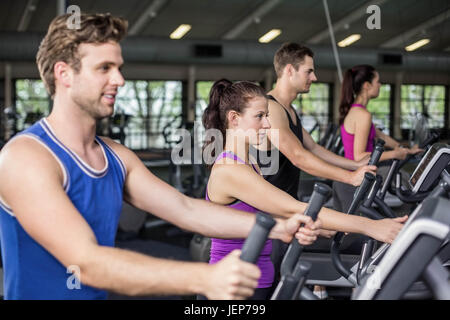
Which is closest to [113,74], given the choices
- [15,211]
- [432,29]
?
[15,211]

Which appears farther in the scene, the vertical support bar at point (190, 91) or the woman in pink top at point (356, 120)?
the vertical support bar at point (190, 91)

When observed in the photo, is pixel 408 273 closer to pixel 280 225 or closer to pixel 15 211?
pixel 280 225

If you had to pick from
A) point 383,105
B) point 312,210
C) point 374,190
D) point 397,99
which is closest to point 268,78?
point 383,105

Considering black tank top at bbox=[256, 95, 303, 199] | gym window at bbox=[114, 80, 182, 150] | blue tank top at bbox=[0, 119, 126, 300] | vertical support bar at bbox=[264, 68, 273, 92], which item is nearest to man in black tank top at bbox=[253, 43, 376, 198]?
black tank top at bbox=[256, 95, 303, 199]

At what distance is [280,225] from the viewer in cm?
124

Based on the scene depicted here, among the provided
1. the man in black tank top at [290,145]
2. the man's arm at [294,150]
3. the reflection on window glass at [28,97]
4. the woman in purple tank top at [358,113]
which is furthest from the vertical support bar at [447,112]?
the reflection on window glass at [28,97]

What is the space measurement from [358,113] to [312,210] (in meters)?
2.08

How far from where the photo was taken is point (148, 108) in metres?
13.6

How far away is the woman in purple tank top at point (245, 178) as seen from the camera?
148 centimetres

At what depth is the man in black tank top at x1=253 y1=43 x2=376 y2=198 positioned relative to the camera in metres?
2.22

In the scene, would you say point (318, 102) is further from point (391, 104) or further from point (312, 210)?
point (312, 210)

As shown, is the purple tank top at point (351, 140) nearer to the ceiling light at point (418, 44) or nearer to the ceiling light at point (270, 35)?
the ceiling light at point (418, 44)

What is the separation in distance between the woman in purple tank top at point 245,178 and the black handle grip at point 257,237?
2.16 ft

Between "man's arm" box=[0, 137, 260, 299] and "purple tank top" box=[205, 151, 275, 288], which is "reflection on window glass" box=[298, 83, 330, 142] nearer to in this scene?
"purple tank top" box=[205, 151, 275, 288]
